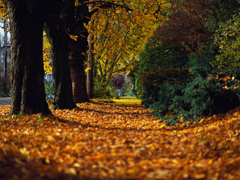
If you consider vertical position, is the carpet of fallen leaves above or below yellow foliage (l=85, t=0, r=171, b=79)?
below

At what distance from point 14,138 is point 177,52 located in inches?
389

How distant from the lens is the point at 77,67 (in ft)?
43.4

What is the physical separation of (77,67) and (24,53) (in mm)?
6524

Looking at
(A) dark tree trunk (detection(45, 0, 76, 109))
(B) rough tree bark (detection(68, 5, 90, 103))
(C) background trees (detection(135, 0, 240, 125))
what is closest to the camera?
(C) background trees (detection(135, 0, 240, 125))

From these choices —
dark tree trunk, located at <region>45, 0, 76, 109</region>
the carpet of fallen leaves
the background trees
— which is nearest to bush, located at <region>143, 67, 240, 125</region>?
the background trees

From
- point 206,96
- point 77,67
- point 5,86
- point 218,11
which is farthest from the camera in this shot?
point 5,86

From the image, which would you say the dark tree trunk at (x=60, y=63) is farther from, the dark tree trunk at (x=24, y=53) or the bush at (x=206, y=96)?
the bush at (x=206, y=96)

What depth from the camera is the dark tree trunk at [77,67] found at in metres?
13.1

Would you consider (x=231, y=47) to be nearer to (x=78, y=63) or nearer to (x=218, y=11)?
(x=218, y=11)

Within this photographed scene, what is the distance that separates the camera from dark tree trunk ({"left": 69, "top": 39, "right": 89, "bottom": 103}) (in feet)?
→ 43.0

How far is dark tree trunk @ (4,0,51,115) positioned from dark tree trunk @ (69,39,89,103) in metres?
6.21

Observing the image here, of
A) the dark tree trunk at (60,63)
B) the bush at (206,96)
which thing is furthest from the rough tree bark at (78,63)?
the bush at (206,96)

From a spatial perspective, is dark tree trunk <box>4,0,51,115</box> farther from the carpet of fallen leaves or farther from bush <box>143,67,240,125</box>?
bush <box>143,67,240,125</box>

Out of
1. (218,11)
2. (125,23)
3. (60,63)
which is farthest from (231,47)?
(60,63)
